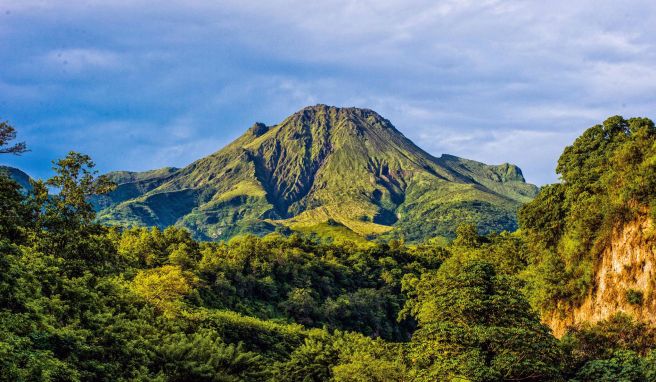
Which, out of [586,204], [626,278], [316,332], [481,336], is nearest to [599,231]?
[586,204]

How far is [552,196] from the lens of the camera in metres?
56.1

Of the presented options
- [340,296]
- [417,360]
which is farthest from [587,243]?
[340,296]

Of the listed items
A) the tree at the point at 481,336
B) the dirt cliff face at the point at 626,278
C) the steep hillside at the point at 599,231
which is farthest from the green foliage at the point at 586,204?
the tree at the point at 481,336

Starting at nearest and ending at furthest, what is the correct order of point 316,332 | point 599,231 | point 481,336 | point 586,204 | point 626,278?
point 481,336 → point 626,278 → point 599,231 → point 586,204 → point 316,332

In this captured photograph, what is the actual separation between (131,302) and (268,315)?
1430 inches

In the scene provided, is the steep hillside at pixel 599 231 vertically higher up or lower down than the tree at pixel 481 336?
higher up

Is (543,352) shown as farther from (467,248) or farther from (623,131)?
(467,248)

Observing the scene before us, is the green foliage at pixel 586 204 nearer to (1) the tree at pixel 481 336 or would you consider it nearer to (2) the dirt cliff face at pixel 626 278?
(2) the dirt cliff face at pixel 626 278

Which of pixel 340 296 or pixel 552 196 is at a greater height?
pixel 552 196

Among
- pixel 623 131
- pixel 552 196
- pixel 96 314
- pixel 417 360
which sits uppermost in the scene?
pixel 623 131

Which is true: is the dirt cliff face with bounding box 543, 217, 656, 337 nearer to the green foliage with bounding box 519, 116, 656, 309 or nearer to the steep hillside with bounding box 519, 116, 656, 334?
the steep hillside with bounding box 519, 116, 656, 334

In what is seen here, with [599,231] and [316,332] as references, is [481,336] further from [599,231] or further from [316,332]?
[316,332]

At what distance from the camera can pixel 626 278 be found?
38.8 meters

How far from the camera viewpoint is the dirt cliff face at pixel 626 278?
121 ft
